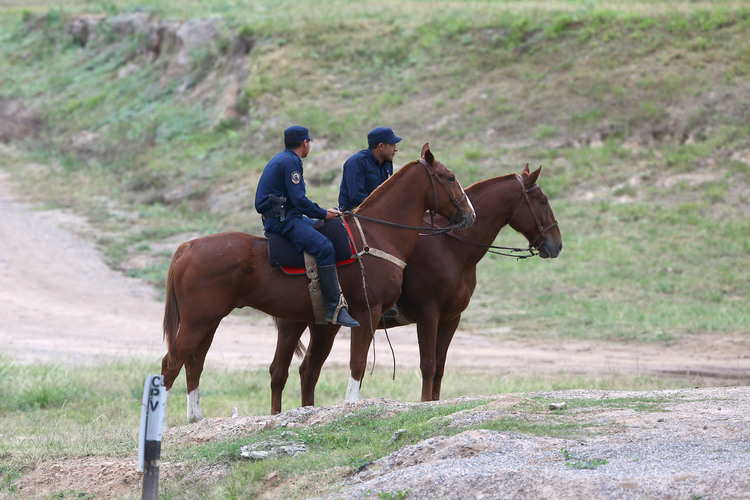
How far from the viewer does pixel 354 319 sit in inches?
347

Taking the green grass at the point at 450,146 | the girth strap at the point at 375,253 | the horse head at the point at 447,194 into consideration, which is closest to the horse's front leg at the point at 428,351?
the girth strap at the point at 375,253

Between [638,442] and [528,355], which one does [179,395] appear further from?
[638,442]

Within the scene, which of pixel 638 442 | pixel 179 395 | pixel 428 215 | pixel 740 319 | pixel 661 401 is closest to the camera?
pixel 638 442

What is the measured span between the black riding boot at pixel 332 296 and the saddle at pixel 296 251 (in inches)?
8.3

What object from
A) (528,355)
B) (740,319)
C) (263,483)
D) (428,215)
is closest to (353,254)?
(428,215)

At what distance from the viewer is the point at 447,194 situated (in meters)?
9.45

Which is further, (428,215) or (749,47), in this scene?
(749,47)

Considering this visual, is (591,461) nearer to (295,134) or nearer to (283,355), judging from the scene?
(295,134)

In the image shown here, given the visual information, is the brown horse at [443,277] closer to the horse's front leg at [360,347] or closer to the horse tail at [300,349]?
the horse tail at [300,349]

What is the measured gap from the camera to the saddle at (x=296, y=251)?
8.63 metres

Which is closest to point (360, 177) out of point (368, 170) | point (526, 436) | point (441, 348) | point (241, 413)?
point (368, 170)

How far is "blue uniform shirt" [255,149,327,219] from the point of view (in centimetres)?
863

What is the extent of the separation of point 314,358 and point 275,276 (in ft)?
5.01

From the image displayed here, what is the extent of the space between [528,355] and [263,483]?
9.02 meters
